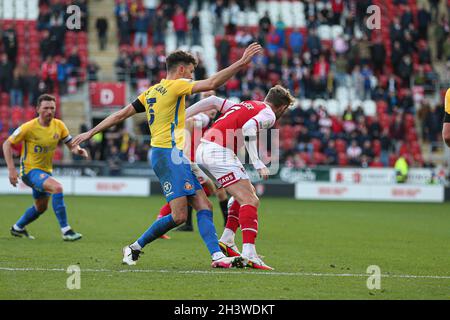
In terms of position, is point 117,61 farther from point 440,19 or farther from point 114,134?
point 440,19

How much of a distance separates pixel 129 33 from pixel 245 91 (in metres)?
6.12

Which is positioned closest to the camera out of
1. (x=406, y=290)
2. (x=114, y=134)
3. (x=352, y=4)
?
(x=406, y=290)

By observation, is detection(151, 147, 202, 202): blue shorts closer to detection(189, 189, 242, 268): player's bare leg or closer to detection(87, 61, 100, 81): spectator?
detection(189, 189, 242, 268): player's bare leg

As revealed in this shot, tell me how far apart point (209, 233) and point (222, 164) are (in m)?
0.82

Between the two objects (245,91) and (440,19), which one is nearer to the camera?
(245,91)

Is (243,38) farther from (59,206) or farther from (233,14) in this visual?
(59,206)

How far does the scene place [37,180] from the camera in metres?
13.3

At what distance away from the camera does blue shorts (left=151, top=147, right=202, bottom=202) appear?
9.62 meters

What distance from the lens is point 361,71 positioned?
34.6 m

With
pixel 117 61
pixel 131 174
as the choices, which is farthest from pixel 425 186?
pixel 117 61

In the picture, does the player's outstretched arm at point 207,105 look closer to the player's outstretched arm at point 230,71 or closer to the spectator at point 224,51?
the player's outstretched arm at point 230,71

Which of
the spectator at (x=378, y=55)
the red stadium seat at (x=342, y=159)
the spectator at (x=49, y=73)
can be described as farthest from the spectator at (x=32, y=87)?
the spectator at (x=378, y=55)

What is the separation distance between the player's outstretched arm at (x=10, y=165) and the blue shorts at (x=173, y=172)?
4102 millimetres

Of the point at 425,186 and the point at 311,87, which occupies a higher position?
the point at 311,87
